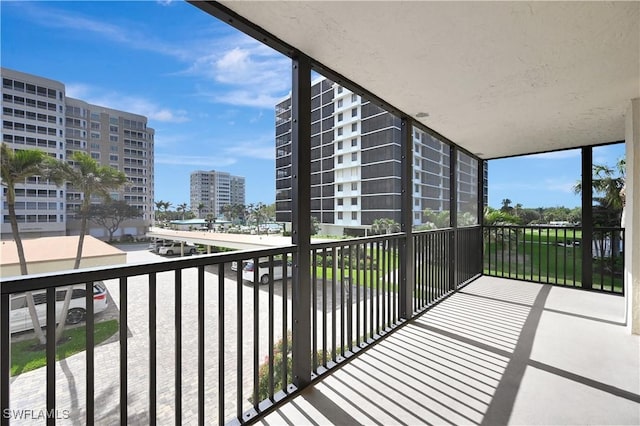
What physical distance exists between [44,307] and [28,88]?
70 centimetres

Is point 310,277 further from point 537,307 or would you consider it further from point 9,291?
point 537,307

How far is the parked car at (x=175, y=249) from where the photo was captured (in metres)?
1.20

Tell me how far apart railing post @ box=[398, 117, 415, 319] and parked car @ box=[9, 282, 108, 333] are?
8.29ft

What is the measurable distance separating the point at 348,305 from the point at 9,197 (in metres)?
2.05

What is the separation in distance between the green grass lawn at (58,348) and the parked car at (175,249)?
335mm

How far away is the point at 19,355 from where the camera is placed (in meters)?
0.95

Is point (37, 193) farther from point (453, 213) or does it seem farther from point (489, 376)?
point (453, 213)

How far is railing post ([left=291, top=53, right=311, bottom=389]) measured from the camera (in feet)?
5.85

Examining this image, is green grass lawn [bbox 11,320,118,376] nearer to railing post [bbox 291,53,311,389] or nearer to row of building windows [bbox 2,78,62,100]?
row of building windows [bbox 2,78,62,100]

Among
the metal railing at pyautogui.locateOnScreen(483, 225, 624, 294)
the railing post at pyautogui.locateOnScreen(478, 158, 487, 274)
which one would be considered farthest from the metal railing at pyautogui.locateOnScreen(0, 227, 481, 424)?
the metal railing at pyautogui.locateOnScreen(483, 225, 624, 294)

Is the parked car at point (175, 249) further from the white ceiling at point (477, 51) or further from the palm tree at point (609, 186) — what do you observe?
the palm tree at point (609, 186)

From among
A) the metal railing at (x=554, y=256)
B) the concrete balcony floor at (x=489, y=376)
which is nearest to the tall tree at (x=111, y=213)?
the concrete balcony floor at (x=489, y=376)

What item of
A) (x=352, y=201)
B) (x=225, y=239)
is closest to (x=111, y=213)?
(x=225, y=239)

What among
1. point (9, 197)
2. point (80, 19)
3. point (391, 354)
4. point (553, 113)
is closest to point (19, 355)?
point (9, 197)
